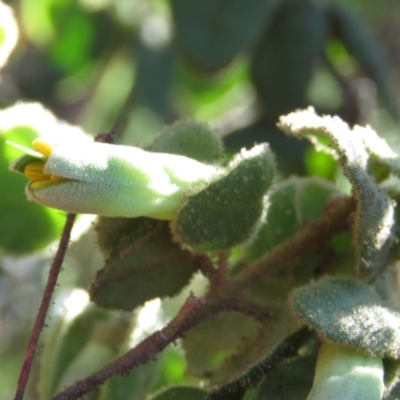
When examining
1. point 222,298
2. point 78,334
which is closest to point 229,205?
point 222,298

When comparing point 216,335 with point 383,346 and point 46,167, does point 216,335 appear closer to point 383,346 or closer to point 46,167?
point 383,346

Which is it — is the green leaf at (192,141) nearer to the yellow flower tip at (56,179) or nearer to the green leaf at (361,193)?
the green leaf at (361,193)

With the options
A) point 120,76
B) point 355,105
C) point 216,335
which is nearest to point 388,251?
point 216,335

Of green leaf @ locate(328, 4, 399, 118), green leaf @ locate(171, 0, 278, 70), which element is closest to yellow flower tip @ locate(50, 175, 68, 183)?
green leaf @ locate(171, 0, 278, 70)

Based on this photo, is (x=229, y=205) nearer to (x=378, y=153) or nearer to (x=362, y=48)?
(x=378, y=153)

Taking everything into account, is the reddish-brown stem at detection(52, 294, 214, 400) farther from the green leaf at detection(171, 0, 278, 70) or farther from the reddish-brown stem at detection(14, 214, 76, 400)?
the green leaf at detection(171, 0, 278, 70)
